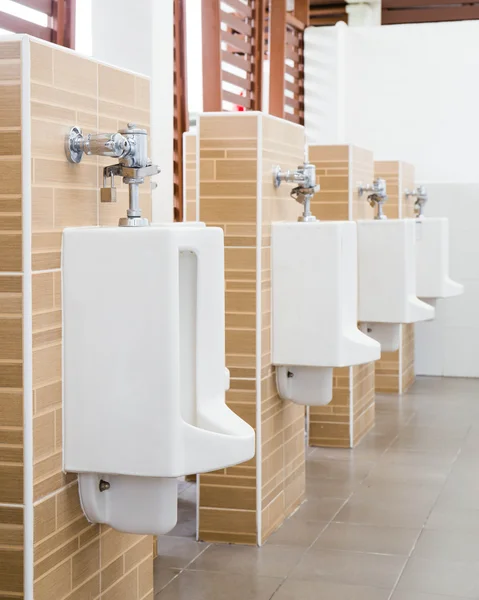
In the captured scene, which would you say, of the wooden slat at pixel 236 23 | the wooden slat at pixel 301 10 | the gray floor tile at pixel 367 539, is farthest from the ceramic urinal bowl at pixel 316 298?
the wooden slat at pixel 301 10

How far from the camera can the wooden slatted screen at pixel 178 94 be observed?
4.08 metres

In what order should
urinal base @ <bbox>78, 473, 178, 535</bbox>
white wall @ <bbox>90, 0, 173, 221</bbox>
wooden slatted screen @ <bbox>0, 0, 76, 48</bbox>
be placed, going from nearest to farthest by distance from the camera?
urinal base @ <bbox>78, 473, 178, 535</bbox> < wooden slatted screen @ <bbox>0, 0, 76, 48</bbox> < white wall @ <bbox>90, 0, 173, 221</bbox>

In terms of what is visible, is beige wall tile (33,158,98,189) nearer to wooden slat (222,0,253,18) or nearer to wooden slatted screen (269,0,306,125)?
wooden slat (222,0,253,18)

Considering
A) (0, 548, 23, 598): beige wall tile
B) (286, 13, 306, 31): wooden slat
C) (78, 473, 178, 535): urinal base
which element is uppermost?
(286, 13, 306, 31): wooden slat

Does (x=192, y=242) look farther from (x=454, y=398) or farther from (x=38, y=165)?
(x=454, y=398)

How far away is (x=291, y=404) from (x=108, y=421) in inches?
63.4

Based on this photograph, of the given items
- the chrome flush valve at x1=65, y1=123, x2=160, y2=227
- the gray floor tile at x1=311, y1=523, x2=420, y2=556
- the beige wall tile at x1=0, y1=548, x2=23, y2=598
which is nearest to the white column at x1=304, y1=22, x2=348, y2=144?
the gray floor tile at x1=311, y1=523, x2=420, y2=556

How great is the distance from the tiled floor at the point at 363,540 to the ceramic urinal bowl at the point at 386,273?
0.58 m

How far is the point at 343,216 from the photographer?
425 centimetres

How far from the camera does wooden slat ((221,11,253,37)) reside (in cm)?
462

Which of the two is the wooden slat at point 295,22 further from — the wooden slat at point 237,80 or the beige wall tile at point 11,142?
the beige wall tile at point 11,142

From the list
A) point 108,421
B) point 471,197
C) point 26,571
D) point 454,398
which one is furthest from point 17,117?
point 471,197

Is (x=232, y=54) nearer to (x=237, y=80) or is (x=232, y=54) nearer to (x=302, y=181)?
(x=237, y=80)

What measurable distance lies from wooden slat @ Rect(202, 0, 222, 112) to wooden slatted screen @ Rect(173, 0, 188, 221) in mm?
337
